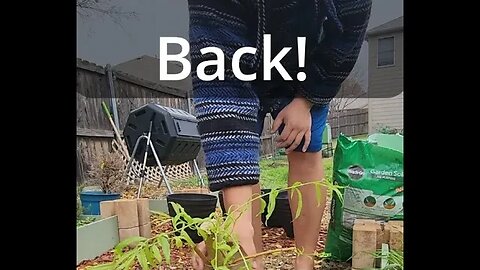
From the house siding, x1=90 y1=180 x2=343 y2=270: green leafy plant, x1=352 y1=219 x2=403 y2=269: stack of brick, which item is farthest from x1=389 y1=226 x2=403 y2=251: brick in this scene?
x1=90 y1=180 x2=343 y2=270: green leafy plant

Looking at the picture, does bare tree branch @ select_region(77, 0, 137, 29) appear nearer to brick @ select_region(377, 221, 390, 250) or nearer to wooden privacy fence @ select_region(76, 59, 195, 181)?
wooden privacy fence @ select_region(76, 59, 195, 181)

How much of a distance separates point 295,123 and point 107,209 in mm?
456

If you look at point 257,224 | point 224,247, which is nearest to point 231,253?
point 224,247

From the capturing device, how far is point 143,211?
1264 mm

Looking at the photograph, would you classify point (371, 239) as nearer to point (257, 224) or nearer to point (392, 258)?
point (392, 258)

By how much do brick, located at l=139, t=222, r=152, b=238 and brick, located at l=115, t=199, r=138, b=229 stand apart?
2cm

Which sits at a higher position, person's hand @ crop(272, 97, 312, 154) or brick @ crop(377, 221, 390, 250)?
person's hand @ crop(272, 97, 312, 154)

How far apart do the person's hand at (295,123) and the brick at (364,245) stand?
223 mm

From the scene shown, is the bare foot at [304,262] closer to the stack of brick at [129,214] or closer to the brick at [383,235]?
the brick at [383,235]

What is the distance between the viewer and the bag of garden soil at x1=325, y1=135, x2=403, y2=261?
1281 mm
